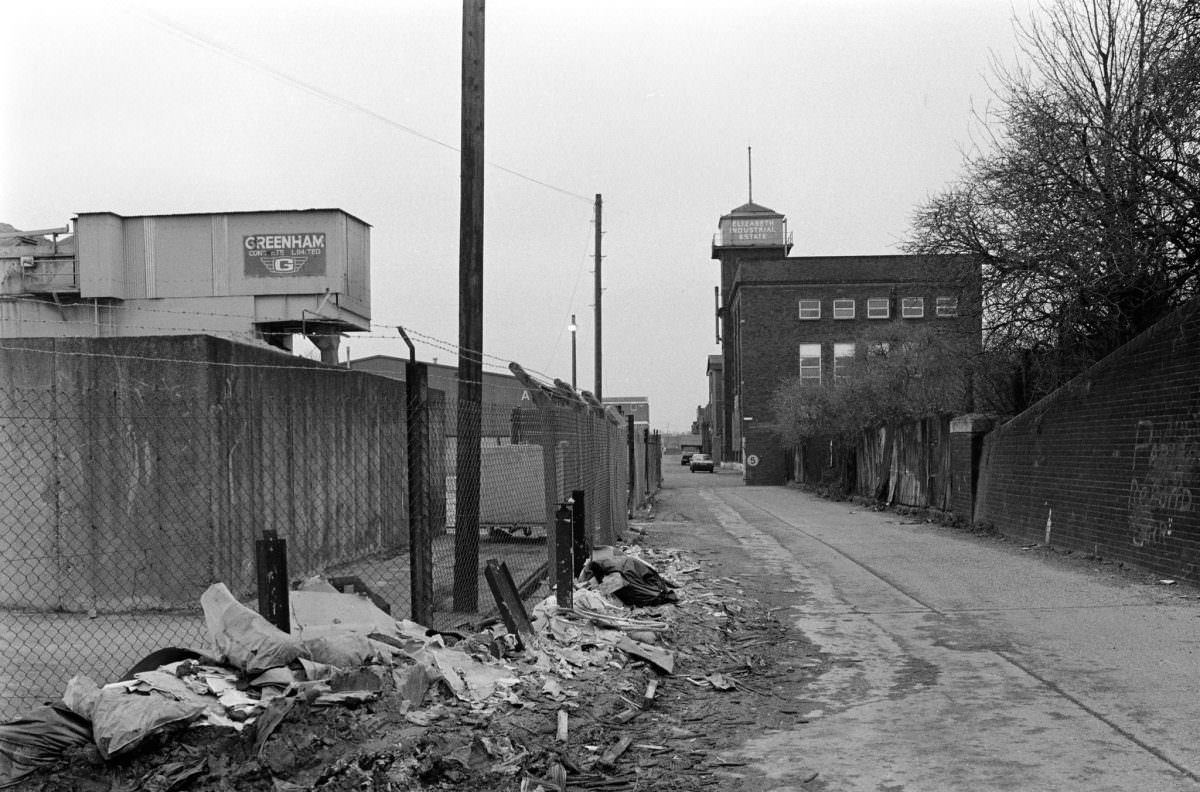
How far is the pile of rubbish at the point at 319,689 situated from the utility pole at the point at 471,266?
2.17 metres

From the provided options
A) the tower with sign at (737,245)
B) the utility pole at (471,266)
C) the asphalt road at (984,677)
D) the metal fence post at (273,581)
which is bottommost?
the asphalt road at (984,677)

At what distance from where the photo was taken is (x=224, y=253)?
27.2m

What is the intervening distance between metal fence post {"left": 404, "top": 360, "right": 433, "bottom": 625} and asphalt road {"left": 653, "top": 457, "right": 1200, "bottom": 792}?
89.7 inches

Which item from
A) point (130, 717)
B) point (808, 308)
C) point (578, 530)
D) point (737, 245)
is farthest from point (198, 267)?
point (737, 245)

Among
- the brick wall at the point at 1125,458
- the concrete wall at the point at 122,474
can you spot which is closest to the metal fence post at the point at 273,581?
the concrete wall at the point at 122,474

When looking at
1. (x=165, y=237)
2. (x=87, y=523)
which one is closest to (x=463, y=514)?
(x=87, y=523)

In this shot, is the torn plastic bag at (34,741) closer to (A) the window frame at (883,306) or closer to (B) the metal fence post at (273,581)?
(B) the metal fence post at (273,581)

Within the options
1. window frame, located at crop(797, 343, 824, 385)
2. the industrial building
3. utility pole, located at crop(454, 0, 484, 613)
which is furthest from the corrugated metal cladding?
window frame, located at crop(797, 343, 824, 385)

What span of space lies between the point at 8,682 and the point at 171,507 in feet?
10.5

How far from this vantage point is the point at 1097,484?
46.9ft

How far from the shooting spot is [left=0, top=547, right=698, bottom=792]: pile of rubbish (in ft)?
15.6

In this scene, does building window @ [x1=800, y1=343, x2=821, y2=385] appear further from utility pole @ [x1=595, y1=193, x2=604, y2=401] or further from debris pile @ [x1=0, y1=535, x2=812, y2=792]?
debris pile @ [x1=0, y1=535, x2=812, y2=792]

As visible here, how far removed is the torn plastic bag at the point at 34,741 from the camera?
4582 mm

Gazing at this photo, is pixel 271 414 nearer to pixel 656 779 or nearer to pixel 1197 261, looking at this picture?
pixel 656 779
